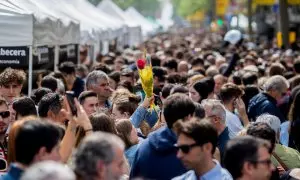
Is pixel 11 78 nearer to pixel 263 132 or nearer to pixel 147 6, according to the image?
pixel 263 132

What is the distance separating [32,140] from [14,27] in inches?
290

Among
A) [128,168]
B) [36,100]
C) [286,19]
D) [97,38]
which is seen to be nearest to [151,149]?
[128,168]

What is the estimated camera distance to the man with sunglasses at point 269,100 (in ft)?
42.1

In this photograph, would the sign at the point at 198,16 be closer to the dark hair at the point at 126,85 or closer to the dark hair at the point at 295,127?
the dark hair at the point at 126,85

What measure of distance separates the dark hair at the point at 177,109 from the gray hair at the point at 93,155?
213 centimetres

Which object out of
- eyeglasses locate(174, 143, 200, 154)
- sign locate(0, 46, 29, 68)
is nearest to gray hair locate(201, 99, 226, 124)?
eyeglasses locate(174, 143, 200, 154)

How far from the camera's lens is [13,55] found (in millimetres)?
13336

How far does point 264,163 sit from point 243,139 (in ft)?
0.72

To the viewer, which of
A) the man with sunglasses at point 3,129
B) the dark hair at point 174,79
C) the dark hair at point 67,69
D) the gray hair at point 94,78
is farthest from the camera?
the dark hair at point 67,69

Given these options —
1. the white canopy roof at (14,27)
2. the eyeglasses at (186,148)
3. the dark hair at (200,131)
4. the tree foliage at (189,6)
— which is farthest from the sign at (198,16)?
the eyeglasses at (186,148)

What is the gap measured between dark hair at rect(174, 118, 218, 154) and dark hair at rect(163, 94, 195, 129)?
2.74ft

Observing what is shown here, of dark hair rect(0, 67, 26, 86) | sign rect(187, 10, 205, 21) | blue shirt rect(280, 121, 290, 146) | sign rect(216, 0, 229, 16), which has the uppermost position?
sign rect(187, 10, 205, 21)

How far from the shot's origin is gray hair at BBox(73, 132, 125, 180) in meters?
5.12

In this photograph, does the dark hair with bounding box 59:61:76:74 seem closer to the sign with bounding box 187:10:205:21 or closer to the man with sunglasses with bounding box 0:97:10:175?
the man with sunglasses with bounding box 0:97:10:175
